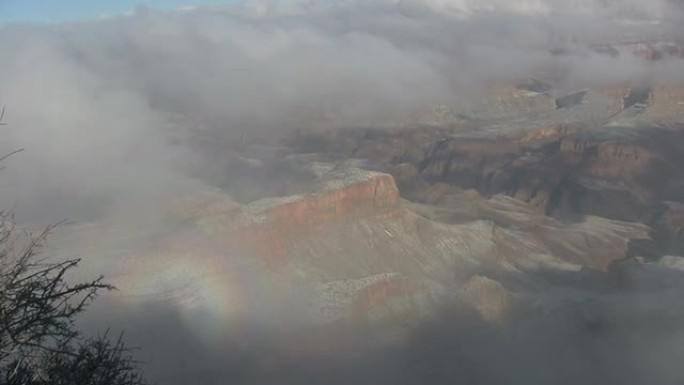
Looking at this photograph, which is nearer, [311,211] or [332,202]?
[311,211]

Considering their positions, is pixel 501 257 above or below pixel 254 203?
below

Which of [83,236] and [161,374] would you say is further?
[83,236]

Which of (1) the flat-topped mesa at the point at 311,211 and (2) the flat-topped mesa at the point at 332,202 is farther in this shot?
(2) the flat-topped mesa at the point at 332,202

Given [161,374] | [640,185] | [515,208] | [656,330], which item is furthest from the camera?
[640,185]

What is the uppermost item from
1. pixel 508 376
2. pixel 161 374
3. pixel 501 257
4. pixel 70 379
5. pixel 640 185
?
pixel 70 379

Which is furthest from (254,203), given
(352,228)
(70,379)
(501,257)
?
(70,379)

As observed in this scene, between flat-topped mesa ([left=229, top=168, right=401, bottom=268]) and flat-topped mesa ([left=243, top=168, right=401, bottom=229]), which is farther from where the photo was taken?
flat-topped mesa ([left=243, top=168, right=401, bottom=229])

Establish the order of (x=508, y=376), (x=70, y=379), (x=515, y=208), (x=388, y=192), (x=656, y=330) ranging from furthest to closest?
(x=515, y=208) → (x=388, y=192) → (x=656, y=330) → (x=508, y=376) → (x=70, y=379)

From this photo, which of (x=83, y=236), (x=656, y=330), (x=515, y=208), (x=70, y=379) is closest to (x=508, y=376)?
(x=656, y=330)

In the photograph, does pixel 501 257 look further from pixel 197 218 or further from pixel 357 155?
pixel 357 155

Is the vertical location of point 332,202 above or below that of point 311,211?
below
